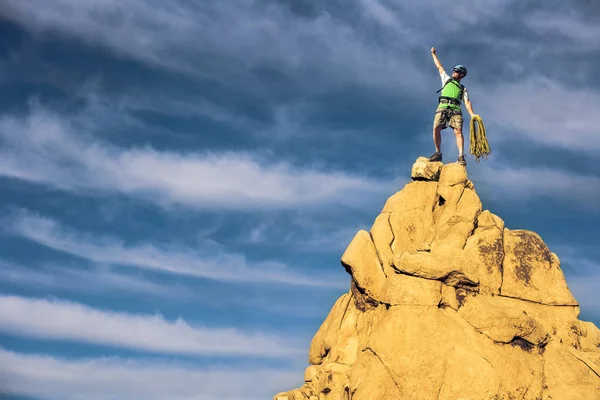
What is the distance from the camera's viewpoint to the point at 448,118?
28234 millimetres

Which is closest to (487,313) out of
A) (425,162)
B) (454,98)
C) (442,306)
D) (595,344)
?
(442,306)

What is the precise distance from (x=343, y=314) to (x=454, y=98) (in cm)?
901

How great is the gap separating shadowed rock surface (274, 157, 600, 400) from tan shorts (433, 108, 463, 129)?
189 centimetres

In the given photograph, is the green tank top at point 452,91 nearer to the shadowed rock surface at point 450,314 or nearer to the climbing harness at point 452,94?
the climbing harness at point 452,94

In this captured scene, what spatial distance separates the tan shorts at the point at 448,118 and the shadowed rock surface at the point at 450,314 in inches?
74.2

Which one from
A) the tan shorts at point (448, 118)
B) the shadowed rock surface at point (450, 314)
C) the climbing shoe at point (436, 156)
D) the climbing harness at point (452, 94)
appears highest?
the climbing harness at point (452, 94)

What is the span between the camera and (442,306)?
77.0 feet

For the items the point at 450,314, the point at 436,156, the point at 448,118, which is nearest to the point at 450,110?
the point at 448,118

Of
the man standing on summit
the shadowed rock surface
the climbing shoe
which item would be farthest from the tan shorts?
the shadowed rock surface

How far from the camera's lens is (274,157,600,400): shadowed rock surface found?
22391 mm

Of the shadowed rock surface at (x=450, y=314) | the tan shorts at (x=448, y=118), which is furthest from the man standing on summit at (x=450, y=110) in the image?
the shadowed rock surface at (x=450, y=314)

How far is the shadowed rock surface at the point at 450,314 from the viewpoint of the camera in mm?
22391

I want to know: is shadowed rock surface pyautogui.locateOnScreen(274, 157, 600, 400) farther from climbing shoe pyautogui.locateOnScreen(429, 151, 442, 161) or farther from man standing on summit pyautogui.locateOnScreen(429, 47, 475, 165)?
man standing on summit pyautogui.locateOnScreen(429, 47, 475, 165)

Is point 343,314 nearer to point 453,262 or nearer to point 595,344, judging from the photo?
point 453,262
